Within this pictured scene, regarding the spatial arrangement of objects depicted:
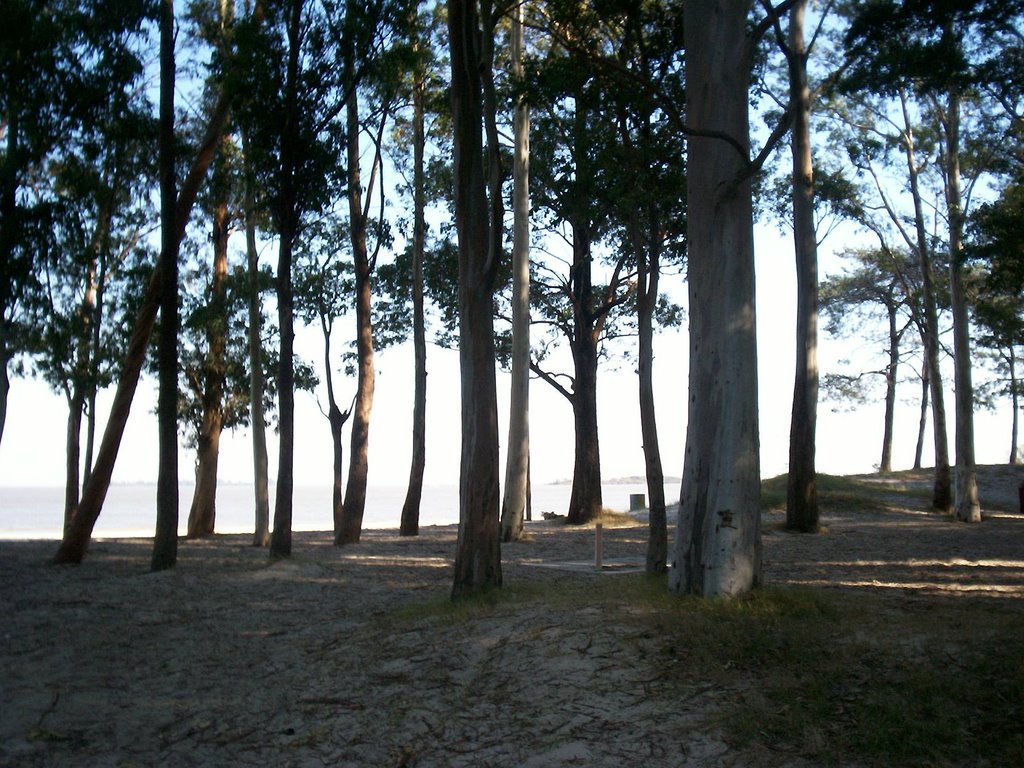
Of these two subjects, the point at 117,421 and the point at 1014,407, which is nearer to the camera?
the point at 117,421

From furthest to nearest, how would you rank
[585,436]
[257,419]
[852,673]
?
1. [585,436]
2. [257,419]
3. [852,673]

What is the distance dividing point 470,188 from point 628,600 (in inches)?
174

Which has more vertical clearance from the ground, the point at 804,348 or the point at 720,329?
the point at 804,348

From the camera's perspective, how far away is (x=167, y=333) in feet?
48.3

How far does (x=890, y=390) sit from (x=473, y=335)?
31698 millimetres

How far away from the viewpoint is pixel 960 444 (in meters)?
21.0

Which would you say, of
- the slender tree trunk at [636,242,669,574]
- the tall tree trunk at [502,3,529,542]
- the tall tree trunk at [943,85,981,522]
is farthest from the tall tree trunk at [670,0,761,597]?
the tall tree trunk at [943,85,981,522]

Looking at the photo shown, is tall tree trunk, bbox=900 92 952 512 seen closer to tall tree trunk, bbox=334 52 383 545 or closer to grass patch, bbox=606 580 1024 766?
→ tall tree trunk, bbox=334 52 383 545

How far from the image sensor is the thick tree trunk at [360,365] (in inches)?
762

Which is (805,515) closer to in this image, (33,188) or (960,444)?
(960,444)

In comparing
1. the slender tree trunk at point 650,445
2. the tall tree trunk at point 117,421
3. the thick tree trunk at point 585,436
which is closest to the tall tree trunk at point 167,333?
the tall tree trunk at point 117,421

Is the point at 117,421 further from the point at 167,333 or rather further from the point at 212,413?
the point at 212,413

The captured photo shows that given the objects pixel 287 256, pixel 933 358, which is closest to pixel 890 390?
pixel 933 358

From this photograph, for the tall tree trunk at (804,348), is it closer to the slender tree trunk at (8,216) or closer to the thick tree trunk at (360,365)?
the thick tree trunk at (360,365)
